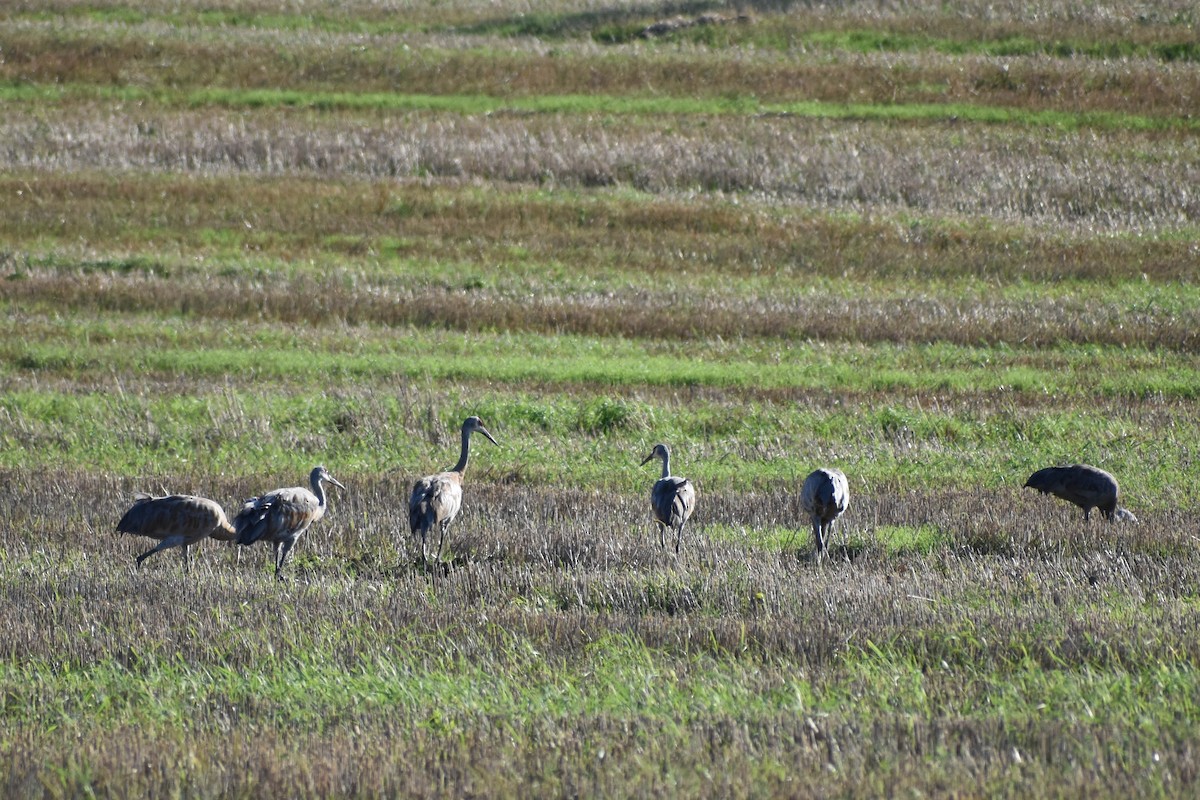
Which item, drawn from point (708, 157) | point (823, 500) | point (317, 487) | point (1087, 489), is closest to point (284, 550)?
point (317, 487)

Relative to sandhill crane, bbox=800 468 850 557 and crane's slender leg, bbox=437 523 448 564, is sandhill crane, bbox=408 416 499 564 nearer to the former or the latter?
crane's slender leg, bbox=437 523 448 564

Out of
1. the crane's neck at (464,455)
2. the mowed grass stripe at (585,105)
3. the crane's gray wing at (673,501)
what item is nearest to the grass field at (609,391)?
the mowed grass stripe at (585,105)

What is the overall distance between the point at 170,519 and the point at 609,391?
7348 millimetres

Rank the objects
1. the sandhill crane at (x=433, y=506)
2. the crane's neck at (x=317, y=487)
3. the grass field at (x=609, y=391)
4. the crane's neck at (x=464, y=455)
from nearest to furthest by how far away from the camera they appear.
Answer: the grass field at (x=609, y=391)
the sandhill crane at (x=433, y=506)
the crane's neck at (x=317, y=487)
the crane's neck at (x=464, y=455)

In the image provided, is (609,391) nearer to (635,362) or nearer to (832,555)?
(635,362)

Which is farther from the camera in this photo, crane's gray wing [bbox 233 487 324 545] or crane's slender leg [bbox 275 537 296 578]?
crane's slender leg [bbox 275 537 296 578]

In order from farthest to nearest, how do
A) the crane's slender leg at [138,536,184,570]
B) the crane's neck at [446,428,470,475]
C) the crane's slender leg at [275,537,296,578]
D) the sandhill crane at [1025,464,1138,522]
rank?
the crane's neck at [446,428,470,475]
the sandhill crane at [1025,464,1138,522]
the crane's slender leg at [275,537,296,578]
the crane's slender leg at [138,536,184,570]

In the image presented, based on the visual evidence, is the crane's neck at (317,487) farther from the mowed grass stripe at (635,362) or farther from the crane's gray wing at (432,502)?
the mowed grass stripe at (635,362)

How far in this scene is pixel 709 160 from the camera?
28453 mm

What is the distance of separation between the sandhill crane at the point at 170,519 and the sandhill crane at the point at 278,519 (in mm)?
243

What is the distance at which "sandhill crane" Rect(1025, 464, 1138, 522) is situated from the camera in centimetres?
1082

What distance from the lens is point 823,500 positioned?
9922 millimetres

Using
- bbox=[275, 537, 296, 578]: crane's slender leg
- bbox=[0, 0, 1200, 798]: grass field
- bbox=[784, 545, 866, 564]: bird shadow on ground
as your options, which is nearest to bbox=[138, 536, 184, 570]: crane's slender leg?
bbox=[0, 0, 1200, 798]: grass field

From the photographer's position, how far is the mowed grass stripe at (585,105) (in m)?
31.2
